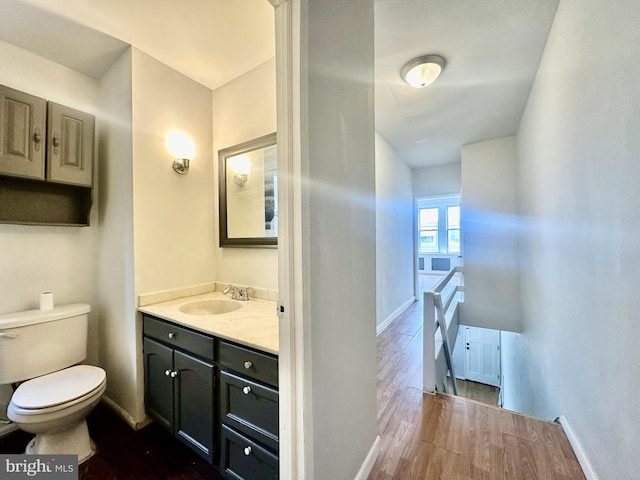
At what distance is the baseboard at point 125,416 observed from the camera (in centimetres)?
168

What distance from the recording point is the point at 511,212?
3430 millimetres

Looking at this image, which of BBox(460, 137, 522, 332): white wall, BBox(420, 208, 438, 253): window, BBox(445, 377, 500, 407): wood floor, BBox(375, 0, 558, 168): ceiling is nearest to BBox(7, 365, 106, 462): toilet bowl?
BBox(375, 0, 558, 168): ceiling

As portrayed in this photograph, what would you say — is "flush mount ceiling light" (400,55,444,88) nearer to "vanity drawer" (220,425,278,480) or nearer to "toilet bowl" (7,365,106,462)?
"vanity drawer" (220,425,278,480)

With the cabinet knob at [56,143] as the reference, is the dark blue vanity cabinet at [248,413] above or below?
below

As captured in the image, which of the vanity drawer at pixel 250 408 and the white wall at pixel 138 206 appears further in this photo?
the white wall at pixel 138 206

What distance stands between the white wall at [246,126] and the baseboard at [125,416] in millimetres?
1052

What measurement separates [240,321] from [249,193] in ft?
3.29

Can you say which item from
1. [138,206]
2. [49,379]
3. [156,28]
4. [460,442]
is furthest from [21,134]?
[460,442]

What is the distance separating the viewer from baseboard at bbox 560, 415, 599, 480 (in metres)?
1.22

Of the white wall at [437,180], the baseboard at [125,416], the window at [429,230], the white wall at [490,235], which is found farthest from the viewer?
the window at [429,230]

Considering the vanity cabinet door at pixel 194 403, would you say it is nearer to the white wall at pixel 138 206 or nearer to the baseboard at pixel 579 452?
the white wall at pixel 138 206

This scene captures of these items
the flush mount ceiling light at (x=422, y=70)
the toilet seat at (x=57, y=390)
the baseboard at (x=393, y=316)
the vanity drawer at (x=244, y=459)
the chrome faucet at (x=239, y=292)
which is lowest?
the baseboard at (x=393, y=316)

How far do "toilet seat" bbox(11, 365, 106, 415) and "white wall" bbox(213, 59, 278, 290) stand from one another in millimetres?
967

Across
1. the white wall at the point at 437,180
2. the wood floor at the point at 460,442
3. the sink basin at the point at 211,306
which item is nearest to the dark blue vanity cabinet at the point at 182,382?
the sink basin at the point at 211,306
